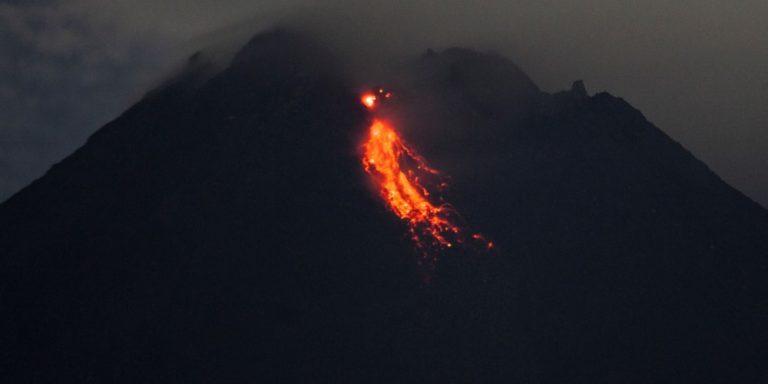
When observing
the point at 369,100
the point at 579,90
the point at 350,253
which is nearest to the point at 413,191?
the point at 350,253

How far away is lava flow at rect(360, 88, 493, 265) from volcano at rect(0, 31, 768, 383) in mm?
1658

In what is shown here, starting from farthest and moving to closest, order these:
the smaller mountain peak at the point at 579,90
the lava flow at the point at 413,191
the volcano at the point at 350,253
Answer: the smaller mountain peak at the point at 579,90
the lava flow at the point at 413,191
the volcano at the point at 350,253

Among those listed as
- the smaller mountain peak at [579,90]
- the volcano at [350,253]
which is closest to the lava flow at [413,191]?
the volcano at [350,253]

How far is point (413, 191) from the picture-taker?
90.9 metres

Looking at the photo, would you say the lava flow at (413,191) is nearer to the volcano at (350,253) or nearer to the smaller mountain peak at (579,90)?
the volcano at (350,253)

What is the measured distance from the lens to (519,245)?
3595 inches

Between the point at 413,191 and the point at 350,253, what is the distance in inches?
476

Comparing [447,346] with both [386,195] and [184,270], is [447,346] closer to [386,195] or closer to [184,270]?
[386,195]

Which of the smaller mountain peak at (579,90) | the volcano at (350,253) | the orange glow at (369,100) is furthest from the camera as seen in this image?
the smaller mountain peak at (579,90)

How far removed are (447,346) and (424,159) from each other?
28.9m

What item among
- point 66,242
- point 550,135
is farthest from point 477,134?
point 66,242

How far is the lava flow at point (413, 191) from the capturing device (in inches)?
3388

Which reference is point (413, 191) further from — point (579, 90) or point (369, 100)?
point (579, 90)

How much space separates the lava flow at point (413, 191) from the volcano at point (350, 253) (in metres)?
1.66
